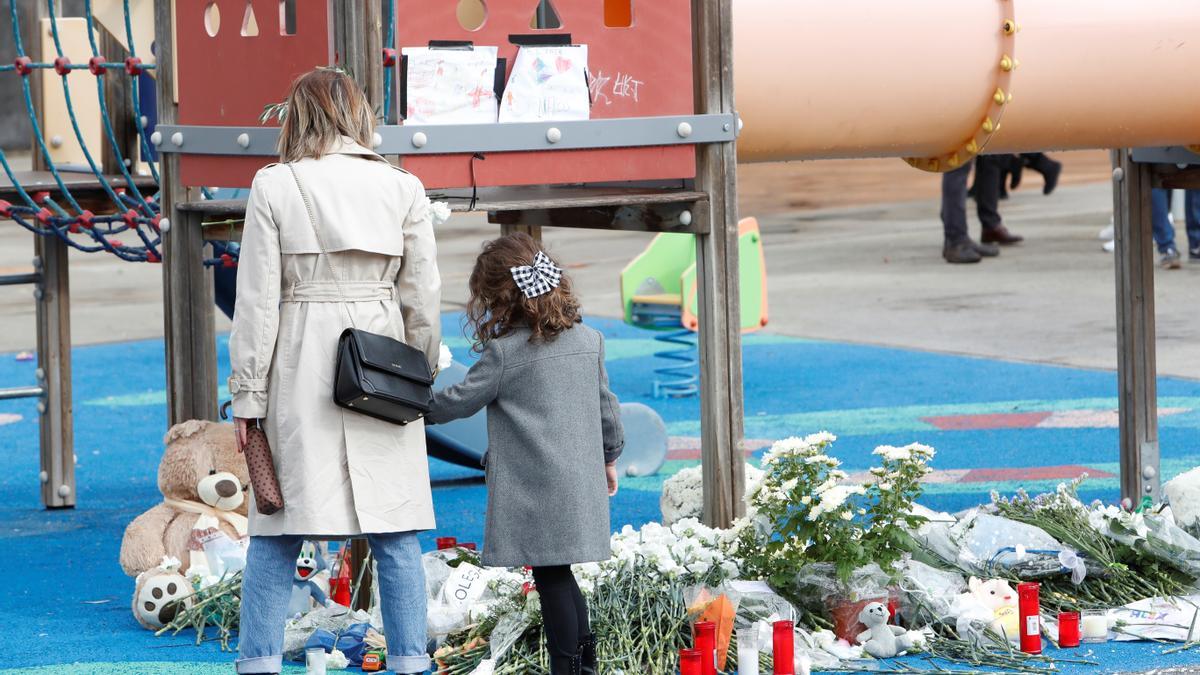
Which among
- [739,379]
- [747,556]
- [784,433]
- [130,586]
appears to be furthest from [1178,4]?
[130,586]

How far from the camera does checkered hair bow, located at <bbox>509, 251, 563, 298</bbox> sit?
4.34 meters

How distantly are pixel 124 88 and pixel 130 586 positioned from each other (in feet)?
7.45

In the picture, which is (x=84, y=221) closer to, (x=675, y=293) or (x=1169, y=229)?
(x=675, y=293)

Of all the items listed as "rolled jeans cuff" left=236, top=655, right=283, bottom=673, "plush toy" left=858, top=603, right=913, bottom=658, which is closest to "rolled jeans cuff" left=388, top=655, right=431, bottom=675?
"rolled jeans cuff" left=236, top=655, right=283, bottom=673

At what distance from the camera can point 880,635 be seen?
4.81 m

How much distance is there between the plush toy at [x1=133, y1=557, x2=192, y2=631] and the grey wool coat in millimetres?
1338

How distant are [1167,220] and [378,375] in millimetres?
11186

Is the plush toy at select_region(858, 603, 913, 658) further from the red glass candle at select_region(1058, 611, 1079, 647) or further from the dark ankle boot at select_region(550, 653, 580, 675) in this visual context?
the dark ankle boot at select_region(550, 653, 580, 675)

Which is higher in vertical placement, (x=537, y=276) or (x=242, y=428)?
(x=537, y=276)

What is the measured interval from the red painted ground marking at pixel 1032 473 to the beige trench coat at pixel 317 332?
377cm

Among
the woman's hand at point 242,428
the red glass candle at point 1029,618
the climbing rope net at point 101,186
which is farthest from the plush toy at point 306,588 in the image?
the red glass candle at point 1029,618

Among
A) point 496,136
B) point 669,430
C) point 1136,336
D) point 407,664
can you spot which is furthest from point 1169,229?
point 407,664

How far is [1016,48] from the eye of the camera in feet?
18.3

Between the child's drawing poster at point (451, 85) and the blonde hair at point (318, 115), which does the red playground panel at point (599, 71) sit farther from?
the blonde hair at point (318, 115)
